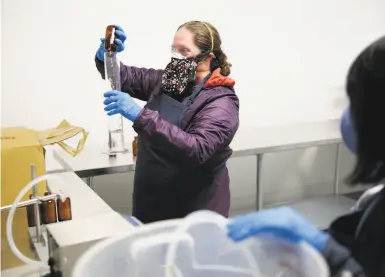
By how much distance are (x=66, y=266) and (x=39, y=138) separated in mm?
628

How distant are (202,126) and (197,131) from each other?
3cm

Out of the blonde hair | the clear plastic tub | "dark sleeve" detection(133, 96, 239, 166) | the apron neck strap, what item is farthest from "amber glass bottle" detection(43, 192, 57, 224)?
the blonde hair

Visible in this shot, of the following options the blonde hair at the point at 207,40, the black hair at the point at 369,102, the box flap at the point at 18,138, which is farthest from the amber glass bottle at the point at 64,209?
the black hair at the point at 369,102

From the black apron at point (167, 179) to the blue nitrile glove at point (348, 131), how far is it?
779 millimetres

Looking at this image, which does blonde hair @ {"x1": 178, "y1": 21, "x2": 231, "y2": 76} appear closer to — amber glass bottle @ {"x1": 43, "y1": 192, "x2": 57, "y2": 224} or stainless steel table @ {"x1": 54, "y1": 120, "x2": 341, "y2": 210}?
stainless steel table @ {"x1": 54, "y1": 120, "x2": 341, "y2": 210}

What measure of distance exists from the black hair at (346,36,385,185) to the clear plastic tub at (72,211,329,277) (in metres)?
0.20

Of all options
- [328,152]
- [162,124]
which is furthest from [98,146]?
[328,152]

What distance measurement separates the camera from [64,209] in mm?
1290

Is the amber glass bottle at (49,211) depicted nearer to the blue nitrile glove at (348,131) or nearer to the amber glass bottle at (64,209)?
the amber glass bottle at (64,209)

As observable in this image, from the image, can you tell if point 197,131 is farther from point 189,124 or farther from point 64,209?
point 64,209

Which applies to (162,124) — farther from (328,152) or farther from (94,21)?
(328,152)

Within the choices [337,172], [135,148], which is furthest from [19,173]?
[337,172]

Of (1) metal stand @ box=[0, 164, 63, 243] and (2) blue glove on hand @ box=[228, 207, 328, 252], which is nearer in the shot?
(2) blue glove on hand @ box=[228, 207, 328, 252]

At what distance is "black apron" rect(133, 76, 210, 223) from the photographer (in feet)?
5.11
